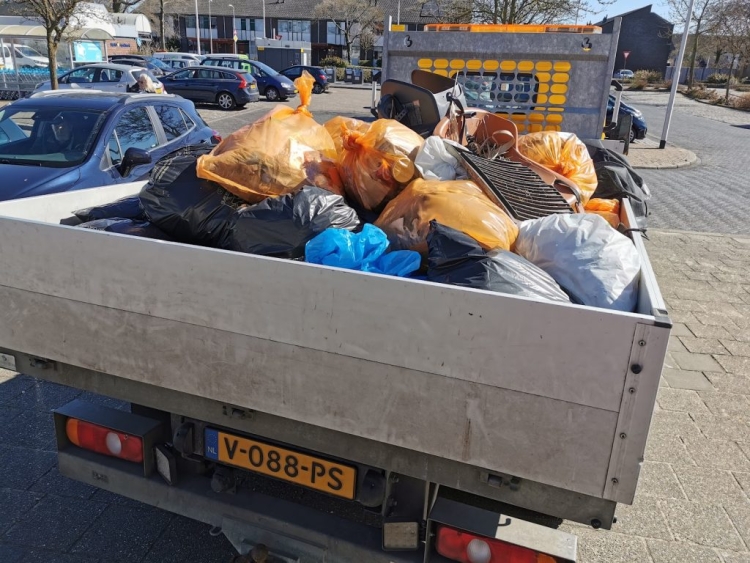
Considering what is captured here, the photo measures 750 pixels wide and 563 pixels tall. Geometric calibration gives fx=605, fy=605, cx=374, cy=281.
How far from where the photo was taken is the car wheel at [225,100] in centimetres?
2127

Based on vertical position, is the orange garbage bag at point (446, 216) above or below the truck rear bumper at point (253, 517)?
above

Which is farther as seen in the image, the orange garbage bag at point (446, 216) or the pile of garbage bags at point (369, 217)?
the orange garbage bag at point (446, 216)

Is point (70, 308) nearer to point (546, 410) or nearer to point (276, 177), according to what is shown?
point (276, 177)

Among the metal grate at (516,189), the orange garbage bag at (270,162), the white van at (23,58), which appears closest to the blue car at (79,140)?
the orange garbage bag at (270,162)

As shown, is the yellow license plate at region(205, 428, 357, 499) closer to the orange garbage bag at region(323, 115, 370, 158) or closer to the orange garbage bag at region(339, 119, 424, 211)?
the orange garbage bag at region(339, 119, 424, 211)

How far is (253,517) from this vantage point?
208 centimetres

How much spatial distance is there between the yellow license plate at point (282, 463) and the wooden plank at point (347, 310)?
1.47 feet

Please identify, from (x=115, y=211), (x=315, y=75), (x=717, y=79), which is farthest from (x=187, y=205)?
(x=717, y=79)

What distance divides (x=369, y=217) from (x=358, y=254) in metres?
0.70

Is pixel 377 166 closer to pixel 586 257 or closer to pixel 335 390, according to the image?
pixel 586 257

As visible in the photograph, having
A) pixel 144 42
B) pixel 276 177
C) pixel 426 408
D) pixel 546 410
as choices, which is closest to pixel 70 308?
pixel 276 177

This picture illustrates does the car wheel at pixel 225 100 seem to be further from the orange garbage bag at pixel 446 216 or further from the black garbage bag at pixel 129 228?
the orange garbage bag at pixel 446 216

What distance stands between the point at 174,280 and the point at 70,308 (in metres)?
0.48

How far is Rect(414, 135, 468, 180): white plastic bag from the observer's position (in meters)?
2.63
